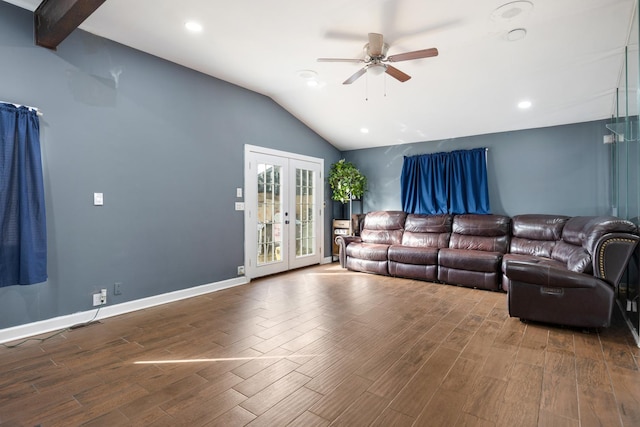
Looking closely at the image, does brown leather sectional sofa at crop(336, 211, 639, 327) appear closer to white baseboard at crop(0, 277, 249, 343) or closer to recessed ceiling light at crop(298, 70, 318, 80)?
white baseboard at crop(0, 277, 249, 343)

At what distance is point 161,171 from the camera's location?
392 centimetres

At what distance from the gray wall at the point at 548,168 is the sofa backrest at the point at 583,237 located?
0.73 m

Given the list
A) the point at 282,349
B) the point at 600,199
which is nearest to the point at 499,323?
the point at 282,349

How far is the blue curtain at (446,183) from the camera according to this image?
18.1ft

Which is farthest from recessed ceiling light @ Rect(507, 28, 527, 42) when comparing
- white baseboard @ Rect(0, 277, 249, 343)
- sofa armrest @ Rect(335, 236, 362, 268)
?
white baseboard @ Rect(0, 277, 249, 343)

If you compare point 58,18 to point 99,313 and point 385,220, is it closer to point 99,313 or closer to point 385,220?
point 99,313

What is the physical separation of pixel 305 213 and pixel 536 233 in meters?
3.81

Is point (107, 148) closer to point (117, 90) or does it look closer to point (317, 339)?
point (117, 90)

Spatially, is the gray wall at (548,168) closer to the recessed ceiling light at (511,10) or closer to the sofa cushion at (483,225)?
the sofa cushion at (483,225)

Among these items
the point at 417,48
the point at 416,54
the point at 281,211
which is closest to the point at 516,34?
the point at 417,48

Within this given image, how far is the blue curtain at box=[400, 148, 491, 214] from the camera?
18.1 ft

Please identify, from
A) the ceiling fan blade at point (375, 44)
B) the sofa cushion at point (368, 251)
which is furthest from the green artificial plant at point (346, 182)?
the ceiling fan blade at point (375, 44)

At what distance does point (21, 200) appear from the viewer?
9.31 ft

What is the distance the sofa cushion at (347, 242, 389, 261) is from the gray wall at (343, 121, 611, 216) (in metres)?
2.06
